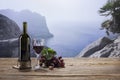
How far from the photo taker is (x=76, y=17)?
5004mm

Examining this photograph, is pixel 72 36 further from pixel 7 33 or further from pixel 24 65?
pixel 24 65

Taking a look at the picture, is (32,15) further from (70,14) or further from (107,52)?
(107,52)

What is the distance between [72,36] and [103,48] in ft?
2.06

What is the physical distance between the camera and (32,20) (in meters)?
5.15

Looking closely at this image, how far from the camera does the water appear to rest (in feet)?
16.4

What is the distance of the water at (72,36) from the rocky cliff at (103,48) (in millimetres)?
97

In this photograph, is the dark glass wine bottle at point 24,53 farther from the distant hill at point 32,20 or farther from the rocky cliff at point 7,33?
the distant hill at point 32,20

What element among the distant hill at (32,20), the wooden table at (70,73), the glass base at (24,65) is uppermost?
the distant hill at (32,20)

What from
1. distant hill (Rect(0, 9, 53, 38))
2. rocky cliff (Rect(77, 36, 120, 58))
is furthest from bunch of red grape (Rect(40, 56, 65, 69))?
distant hill (Rect(0, 9, 53, 38))

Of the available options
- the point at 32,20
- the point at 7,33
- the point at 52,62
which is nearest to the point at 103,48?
the point at 32,20

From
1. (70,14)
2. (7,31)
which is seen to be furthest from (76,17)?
(7,31)

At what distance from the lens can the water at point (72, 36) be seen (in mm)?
4988

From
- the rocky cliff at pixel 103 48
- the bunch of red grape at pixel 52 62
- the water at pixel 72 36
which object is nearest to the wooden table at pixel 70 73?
the bunch of red grape at pixel 52 62

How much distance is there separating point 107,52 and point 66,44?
2.68ft
